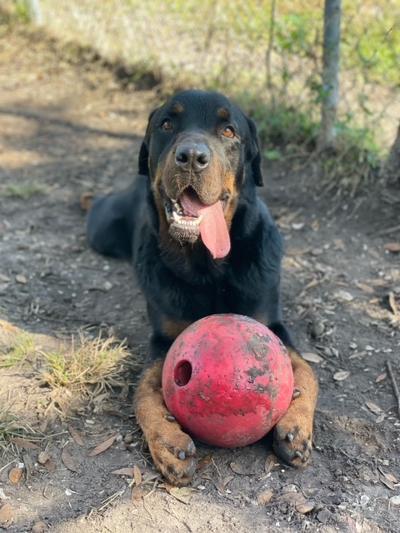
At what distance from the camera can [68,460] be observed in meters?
3.18

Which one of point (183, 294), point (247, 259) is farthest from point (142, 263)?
point (247, 259)

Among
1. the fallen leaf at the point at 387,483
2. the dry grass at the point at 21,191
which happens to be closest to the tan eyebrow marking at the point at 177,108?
the fallen leaf at the point at 387,483

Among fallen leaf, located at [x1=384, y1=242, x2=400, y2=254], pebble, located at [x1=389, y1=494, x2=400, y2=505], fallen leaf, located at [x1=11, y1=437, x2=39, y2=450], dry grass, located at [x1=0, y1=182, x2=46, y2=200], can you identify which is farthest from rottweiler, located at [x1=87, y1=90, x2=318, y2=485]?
dry grass, located at [x1=0, y1=182, x2=46, y2=200]

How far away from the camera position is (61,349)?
3.95 m

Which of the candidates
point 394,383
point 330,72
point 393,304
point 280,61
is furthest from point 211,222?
point 280,61

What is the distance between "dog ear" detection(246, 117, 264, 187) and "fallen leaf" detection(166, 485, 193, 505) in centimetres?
178

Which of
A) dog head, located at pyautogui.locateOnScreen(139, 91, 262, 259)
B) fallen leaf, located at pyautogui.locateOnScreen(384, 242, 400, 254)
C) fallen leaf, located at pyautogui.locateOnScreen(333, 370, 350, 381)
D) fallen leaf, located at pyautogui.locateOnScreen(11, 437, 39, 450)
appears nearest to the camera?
fallen leaf, located at pyautogui.locateOnScreen(11, 437, 39, 450)

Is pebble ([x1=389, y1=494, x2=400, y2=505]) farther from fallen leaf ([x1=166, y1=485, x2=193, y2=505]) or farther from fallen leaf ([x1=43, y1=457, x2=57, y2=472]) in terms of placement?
fallen leaf ([x1=43, y1=457, x2=57, y2=472])

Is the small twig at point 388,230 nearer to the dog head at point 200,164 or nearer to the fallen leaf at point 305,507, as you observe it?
the dog head at point 200,164

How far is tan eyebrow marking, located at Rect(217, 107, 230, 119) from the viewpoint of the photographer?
11.9ft

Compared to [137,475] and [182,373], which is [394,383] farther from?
[137,475]

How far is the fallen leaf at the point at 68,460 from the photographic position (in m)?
3.14

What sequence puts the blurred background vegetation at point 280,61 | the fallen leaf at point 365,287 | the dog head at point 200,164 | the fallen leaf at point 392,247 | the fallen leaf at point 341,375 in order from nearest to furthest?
the dog head at point 200,164 < the fallen leaf at point 341,375 < the fallen leaf at point 365,287 < the fallen leaf at point 392,247 < the blurred background vegetation at point 280,61

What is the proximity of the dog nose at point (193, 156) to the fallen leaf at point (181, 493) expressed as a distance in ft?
4.70
